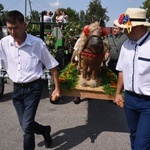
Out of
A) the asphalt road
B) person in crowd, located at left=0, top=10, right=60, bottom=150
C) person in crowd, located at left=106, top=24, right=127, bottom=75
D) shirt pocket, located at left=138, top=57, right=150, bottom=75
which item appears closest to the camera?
shirt pocket, located at left=138, top=57, right=150, bottom=75

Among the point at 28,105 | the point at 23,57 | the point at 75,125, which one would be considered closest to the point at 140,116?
the point at 28,105

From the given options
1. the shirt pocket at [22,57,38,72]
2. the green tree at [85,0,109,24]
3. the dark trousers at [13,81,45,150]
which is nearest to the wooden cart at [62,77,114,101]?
the dark trousers at [13,81,45,150]

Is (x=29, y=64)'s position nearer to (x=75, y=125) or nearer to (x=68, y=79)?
(x=68, y=79)

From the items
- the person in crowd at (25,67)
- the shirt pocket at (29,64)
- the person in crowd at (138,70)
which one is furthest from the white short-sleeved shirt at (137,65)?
the shirt pocket at (29,64)

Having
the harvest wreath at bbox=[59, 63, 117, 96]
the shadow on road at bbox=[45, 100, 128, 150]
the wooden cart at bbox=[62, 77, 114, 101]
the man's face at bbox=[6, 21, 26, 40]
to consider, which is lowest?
the shadow on road at bbox=[45, 100, 128, 150]

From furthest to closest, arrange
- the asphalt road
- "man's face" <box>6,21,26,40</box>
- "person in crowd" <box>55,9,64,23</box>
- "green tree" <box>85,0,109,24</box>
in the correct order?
1. "person in crowd" <box>55,9,64,23</box>
2. "green tree" <box>85,0,109,24</box>
3. the asphalt road
4. "man's face" <box>6,21,26,40</box>

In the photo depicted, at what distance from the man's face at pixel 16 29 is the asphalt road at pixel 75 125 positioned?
64.7 inches

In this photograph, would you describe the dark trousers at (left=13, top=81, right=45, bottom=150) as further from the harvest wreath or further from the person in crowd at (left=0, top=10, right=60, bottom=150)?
the harvest wreath

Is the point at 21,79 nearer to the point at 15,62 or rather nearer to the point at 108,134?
the point at 15,62

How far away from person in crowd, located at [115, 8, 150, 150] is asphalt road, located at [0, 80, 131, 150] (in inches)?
49.9

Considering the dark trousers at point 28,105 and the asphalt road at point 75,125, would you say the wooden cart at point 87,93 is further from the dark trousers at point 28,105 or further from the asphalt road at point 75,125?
the dark trousers at point 28,105

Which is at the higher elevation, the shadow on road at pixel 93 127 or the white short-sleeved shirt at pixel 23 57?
the white short-sleeved shirt at pixel 23 57

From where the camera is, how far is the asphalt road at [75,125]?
12.6 ft

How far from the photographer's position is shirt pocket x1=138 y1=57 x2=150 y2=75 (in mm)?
2547
